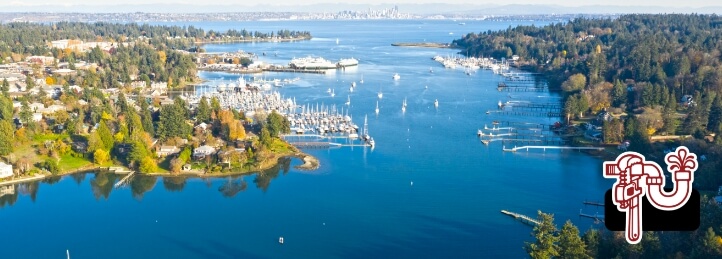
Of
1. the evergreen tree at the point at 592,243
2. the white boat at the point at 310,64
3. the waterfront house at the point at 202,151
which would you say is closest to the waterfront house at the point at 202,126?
the waterfront house at the point at 202,151

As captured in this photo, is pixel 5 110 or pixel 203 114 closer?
pixel 5 110

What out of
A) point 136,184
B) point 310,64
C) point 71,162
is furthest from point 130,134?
point 310,64

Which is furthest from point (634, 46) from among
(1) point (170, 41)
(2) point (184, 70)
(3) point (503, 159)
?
(1) point (170, 41)

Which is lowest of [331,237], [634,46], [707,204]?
[331,237]

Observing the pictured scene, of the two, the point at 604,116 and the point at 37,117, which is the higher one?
the point at 604,116

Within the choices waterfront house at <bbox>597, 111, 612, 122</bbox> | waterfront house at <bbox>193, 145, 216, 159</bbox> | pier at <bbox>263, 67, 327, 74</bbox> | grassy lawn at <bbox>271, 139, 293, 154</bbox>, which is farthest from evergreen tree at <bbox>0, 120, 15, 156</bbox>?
pier at <bbox>263, 67, 327, 74</bbox>

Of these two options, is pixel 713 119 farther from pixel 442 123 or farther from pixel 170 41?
pixel 170 41

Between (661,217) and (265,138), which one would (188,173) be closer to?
(265,138)

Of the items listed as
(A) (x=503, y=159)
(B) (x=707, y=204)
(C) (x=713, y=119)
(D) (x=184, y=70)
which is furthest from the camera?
(D) (x=184, y=70)
